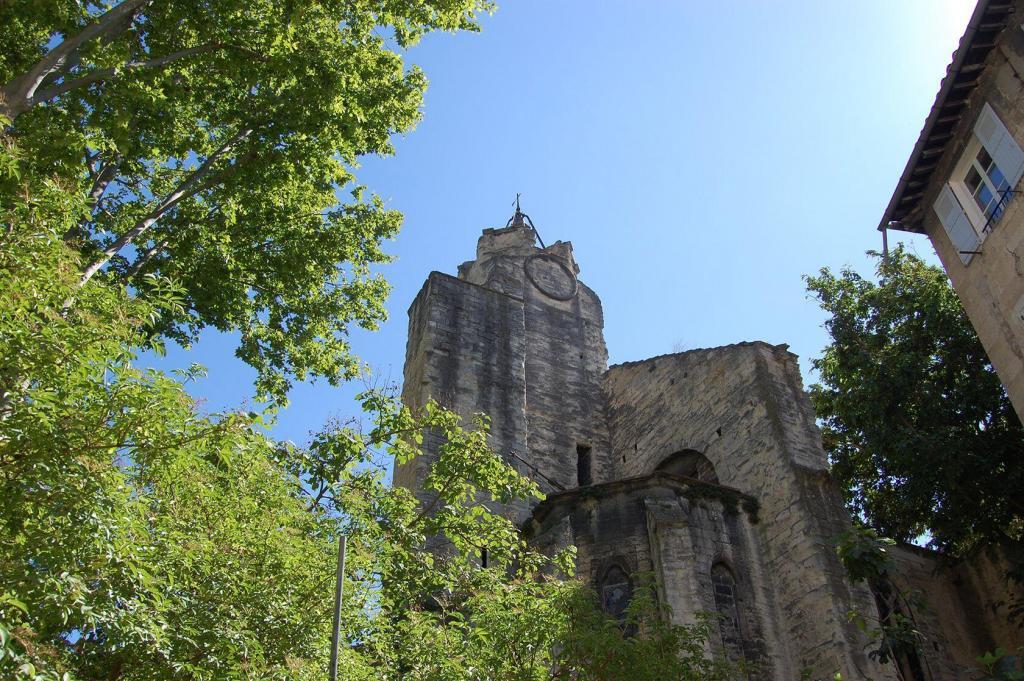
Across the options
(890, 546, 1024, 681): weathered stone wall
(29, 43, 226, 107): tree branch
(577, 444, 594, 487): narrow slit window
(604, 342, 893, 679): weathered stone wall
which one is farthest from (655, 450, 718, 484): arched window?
(29, 43, 226, 107): tree branch

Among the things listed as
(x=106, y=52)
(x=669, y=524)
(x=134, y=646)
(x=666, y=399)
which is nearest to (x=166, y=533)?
(x=134, y=646)

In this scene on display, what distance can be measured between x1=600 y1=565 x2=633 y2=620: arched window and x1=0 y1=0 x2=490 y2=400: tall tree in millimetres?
4926

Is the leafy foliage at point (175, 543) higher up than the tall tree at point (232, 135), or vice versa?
the tall tree at point (232, 135)

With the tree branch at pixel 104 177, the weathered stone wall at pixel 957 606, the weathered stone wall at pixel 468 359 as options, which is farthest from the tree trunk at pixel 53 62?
the weathered stone wall at pixel 957 606

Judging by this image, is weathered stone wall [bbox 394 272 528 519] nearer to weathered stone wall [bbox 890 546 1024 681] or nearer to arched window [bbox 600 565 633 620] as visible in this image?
arched window [bbox 600 565 633 620]

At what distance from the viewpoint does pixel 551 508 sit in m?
14.3

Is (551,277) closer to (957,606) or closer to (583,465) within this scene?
(583,465)

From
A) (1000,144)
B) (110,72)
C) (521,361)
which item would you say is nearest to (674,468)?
(521,361)

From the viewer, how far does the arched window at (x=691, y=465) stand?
1608 cm

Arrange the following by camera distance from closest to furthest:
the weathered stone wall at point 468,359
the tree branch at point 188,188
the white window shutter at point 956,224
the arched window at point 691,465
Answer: the tree branch at point 188,188 → the white window shutter at point 956,224 → the arched window at point 691,465 → the weathered stone wall at point 468,359

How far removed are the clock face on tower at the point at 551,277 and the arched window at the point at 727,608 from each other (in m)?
10.1

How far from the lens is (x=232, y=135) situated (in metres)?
10.9

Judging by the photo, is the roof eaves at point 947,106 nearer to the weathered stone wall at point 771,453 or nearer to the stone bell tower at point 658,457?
the weathered stone wall at point 771,453

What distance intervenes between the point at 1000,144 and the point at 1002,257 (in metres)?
1.36
